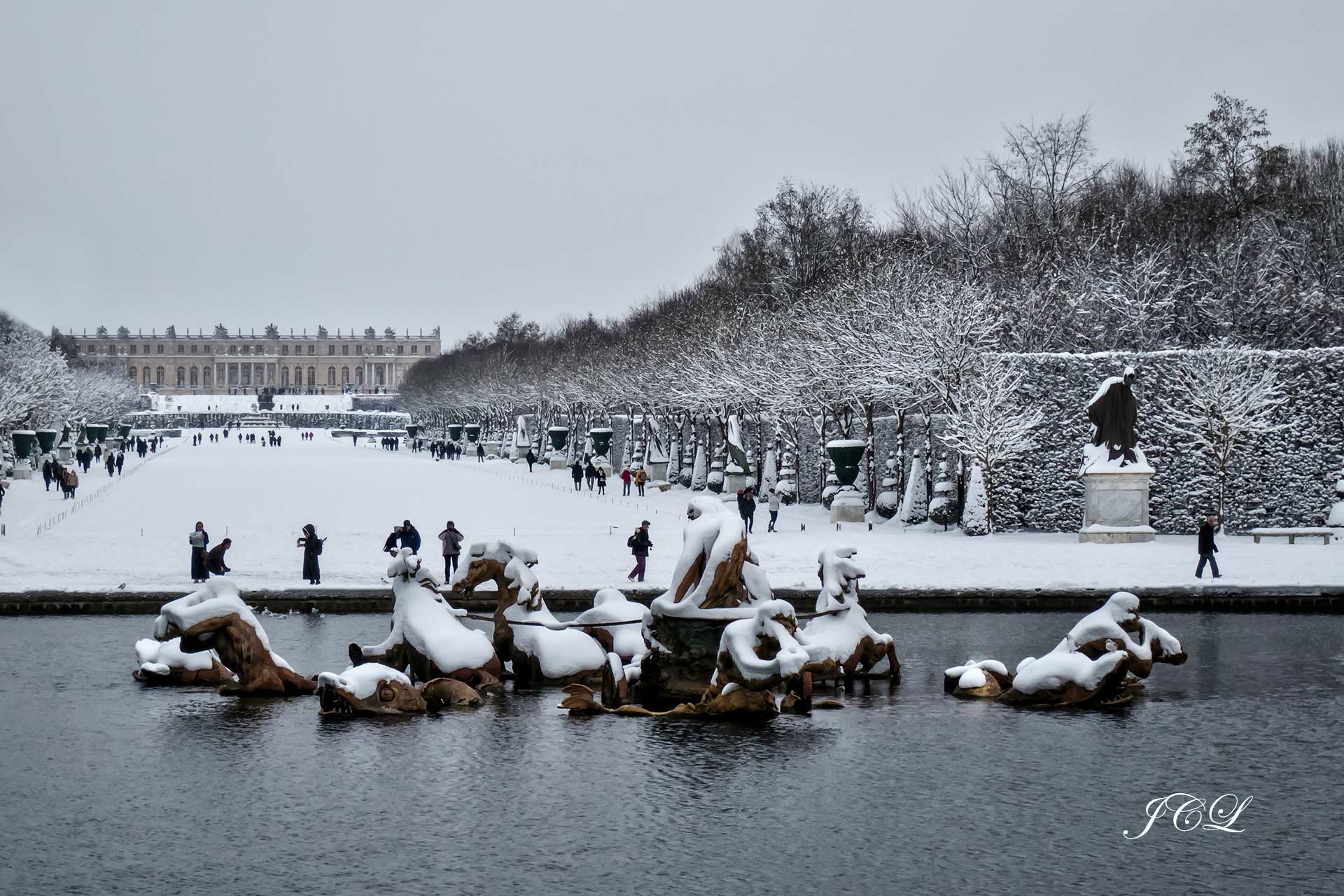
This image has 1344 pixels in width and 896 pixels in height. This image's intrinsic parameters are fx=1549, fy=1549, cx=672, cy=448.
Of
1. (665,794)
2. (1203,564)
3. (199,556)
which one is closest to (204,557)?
(199,556)

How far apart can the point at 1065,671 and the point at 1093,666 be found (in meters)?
0.29

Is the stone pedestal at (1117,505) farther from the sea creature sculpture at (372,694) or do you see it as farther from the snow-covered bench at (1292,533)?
the sea creature sculpture at (372,694)

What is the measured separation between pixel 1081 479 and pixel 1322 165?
2889 centimetres

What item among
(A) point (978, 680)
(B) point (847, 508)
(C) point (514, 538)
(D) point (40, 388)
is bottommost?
(A) point (978, 680)

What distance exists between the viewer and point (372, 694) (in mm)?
14438

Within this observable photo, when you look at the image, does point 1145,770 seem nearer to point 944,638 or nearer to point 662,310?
point 944,638

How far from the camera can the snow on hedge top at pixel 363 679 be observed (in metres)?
14.4

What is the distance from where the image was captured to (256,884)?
952cm

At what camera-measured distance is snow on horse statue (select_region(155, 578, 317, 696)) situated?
15352 millimetres

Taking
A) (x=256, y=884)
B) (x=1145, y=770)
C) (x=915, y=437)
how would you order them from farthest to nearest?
(x=915, y=437)
(x=1145, y=770)
(x=256, y=884)

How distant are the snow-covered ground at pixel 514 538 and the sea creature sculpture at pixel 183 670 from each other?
7.62 metres

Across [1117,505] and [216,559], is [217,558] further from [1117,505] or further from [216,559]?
[1117,505]

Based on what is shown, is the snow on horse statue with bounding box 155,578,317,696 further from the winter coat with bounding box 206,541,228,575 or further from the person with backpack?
the person with backpack

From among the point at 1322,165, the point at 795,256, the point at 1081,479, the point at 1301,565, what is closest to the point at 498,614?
the point at 1301,565
